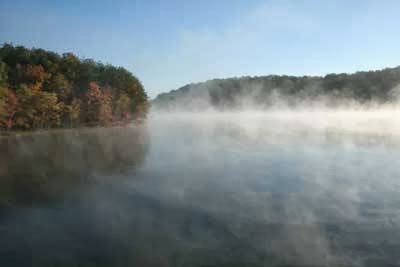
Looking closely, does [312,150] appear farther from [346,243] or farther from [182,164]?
[346,243]

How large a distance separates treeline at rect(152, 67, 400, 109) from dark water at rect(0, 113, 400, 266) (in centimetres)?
5327

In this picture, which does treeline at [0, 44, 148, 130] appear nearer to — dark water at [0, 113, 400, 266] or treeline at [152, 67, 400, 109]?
dark water at [0, 113, 400, 266]

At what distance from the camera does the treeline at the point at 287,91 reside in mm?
58219

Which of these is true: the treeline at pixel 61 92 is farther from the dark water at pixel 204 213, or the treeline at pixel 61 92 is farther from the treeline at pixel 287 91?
the treeline at pixel 287 91

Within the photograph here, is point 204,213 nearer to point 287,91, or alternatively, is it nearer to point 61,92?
point 61,92

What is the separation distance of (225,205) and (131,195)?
2.78 m

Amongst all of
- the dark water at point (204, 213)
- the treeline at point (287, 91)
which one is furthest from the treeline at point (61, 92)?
the treeline at point (287, 91)

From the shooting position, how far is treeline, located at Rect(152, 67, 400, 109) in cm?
5822

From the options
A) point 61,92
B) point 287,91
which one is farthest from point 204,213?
point 287,91

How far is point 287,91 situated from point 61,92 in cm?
6380

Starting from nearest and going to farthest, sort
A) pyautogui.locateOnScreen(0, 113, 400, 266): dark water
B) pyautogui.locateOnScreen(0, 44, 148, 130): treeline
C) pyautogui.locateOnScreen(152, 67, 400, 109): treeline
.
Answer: pyautogui.locateOnScreen(0, 113, 400, 266): dark water → pyautogui.locateOnScreen(0, 44, 148, 130): treeline → pyautogui.locateOnScreen(152, 67, 400, 109): treeline

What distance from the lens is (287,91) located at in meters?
83.8

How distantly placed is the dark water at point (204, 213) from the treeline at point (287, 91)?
5327cm

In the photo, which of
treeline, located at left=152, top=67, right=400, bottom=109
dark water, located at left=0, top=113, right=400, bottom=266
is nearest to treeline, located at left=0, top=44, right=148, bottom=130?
dark water, located at left=0, top=113, right=400, bottom=266
